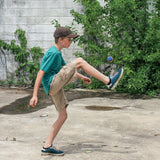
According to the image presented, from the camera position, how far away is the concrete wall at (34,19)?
9.77m

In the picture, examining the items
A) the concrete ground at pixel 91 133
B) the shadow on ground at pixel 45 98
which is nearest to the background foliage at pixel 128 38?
the shadow on ground at pixel 45 98

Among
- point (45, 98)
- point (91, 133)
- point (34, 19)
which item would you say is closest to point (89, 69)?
point (91, 133)

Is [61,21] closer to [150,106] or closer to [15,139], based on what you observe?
[150,106]

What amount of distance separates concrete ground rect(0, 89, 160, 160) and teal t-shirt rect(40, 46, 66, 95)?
96 centimetres

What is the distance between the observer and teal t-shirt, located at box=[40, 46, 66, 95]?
366 cm

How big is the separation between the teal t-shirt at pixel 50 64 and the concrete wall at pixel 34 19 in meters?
6.01

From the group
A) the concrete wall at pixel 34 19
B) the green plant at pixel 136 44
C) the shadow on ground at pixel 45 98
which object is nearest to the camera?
the shadow on ground at pixel 45 98

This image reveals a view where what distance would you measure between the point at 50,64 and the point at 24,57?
673cm

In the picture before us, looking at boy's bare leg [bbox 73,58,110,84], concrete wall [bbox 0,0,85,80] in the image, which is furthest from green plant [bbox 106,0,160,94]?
boy's bare leg [bbox 73,58,110,84]

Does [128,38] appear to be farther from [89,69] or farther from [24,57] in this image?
[89,69]

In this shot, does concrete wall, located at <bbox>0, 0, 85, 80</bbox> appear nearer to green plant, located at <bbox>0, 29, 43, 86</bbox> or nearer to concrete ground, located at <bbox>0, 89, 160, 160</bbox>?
green plant, located at <bbox>0, 29, 43, 86</bbox>

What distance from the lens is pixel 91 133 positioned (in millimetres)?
4961

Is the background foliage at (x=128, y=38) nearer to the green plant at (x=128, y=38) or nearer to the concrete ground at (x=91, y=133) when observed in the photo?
the green plant at (x=128, y=38)

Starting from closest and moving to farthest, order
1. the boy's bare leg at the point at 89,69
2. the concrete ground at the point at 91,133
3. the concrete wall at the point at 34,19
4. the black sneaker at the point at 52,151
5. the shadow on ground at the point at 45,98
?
the boy's bare leg at the point at 89,69
the black sneaker at the point at 52,151
the concrete ground at the point at 91,133
the shadow on ground at the point at 45,98
the concrete wall at the point at 34,19
